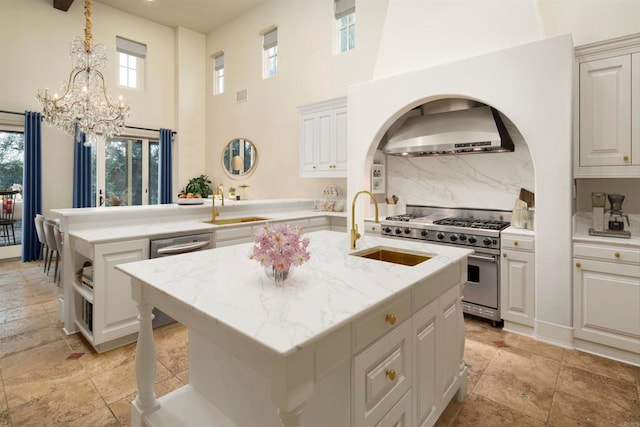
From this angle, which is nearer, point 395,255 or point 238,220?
point 395,255

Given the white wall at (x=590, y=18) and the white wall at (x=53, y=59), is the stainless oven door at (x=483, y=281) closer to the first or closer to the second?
the white wall at (x=590, y=18)

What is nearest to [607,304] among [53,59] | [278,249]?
[278,249]

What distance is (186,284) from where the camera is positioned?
151cm

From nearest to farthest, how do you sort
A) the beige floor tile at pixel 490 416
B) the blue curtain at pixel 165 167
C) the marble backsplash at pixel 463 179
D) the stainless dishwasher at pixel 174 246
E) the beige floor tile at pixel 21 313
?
the beige floor tile at pixel 490 416, the stainless dishwasher at pixel 174 246, the beige floor tile at pixel 21 313, the marble backsplash at pixel 463 179, the blue curtain at pixel 165 167

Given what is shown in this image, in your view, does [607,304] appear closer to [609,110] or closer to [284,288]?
Answer: [609,110]

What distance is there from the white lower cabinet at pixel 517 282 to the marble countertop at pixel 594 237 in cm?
38

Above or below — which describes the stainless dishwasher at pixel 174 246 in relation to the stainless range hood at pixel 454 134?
below

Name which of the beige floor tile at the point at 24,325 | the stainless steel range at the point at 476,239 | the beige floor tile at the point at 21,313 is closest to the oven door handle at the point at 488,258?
the stainless steel range at the point at 476,239

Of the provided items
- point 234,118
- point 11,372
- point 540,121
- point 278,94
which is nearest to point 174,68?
point 234,118

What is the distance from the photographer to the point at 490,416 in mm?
2049

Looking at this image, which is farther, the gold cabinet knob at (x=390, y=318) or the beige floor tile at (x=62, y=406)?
the beige floor tile at (x=62, y=406)

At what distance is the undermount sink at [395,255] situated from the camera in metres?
2.16

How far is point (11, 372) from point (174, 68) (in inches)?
263

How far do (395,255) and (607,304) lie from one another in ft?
6.32
